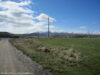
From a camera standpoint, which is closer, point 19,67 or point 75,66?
point 19,67

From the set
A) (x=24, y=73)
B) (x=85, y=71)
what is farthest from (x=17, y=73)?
(x=85, y=71)

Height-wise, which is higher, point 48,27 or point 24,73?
point 48,27

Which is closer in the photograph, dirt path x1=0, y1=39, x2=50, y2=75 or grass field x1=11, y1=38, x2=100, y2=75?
dirt path x1=0, y1=39, x2=50, y2=75

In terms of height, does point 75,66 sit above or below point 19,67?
below

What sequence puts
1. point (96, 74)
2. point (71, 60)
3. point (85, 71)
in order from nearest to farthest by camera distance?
point (96, 74), point (85, 71), point (71, 60)

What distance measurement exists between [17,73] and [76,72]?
3.47 m

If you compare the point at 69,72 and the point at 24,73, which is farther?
the point at 69,72

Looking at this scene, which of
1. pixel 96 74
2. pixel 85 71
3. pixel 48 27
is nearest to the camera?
pixel 96 74

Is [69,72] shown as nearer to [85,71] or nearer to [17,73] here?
[85,71]

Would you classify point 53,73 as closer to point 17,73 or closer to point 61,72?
point 61,72

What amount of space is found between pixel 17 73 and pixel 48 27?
5665 cm

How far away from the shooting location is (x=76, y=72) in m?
9.82

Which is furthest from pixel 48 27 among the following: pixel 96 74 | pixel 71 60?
pixel 96 74

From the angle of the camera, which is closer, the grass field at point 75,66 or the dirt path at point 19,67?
the dirt path at point 19,67
